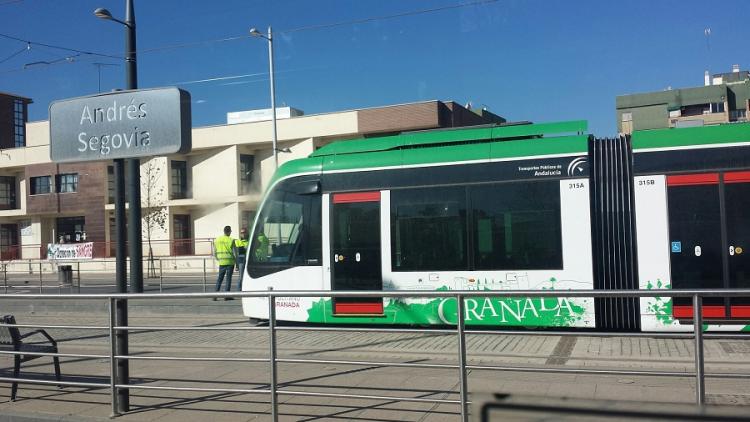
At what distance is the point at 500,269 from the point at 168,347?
557cm

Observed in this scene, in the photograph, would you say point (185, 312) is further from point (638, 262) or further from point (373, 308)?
point (638, 262)

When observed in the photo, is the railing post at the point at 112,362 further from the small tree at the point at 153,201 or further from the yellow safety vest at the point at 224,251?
the small tree at the point at 153,201

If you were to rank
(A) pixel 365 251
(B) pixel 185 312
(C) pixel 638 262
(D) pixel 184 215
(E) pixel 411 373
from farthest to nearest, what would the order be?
(D) pixel 184 215 < (B) pixel 185 312 < (A) pixel 365 251 < (C) pixel 638 262 < (E) pixel 411 373

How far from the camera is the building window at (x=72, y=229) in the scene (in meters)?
49.2

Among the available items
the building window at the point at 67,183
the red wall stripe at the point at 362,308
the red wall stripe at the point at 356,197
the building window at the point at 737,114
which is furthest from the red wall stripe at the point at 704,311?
the building window at the point at 737,114

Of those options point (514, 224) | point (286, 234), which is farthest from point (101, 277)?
point (514, 224)

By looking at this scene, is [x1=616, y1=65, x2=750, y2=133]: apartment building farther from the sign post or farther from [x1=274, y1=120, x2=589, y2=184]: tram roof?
the sign post

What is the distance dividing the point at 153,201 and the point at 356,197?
2958 centimetres

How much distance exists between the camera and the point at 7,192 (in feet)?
171

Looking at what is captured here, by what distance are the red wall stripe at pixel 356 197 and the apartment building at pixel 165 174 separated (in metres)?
15.6

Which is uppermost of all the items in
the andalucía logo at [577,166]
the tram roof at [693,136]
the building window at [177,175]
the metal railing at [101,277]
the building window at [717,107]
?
the building window at [717,107]

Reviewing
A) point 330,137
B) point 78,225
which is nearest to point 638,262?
point 330,137

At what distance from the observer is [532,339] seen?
10.6m

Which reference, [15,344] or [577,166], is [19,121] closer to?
[15,344]
